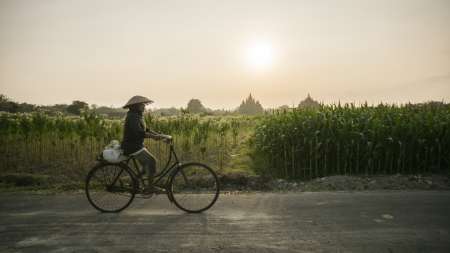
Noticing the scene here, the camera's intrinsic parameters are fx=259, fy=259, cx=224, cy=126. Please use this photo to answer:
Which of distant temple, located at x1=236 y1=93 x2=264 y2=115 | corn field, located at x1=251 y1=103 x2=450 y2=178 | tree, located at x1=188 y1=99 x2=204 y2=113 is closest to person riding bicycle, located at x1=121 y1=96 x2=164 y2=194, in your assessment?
corn field, located at x1=251 y1=103 x2=450 y2=178

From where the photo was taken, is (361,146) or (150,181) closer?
(150,181)

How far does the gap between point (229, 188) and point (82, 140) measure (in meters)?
6.10

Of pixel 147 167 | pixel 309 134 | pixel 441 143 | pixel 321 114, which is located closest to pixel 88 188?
pixel 147 167

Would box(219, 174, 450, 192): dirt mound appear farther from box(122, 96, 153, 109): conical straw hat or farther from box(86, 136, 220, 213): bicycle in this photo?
box(122, 96, 153, 109): conical straw hat

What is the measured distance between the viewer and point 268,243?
341 centimetres

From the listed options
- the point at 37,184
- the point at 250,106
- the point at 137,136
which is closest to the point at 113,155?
the point at 137,136

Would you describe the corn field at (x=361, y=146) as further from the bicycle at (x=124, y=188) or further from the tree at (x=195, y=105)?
the tree at (x=195, y=105)

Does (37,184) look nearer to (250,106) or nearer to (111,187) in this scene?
(111,187)

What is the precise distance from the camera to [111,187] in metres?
4.86

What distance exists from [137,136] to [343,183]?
17.5ft

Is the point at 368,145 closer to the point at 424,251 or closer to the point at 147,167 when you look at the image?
the point at 424,251

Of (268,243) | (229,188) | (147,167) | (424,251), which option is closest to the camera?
Answer: (424,251)

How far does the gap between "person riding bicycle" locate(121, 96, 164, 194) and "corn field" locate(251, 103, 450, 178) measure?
4521mm

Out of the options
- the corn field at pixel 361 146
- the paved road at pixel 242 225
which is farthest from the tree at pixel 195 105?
the paved road at pixel 242 225
